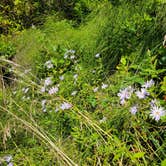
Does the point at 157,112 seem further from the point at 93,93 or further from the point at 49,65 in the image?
the point at 49,65

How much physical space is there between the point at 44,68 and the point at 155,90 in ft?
6.72

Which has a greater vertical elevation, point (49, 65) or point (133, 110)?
point (133, 110)

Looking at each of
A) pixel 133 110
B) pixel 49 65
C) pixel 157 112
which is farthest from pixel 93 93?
pixel 49 65

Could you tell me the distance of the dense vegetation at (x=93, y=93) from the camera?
2.28m

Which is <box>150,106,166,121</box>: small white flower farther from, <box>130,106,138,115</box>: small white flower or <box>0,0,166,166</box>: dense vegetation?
<box>130,106,138,115</box>: small white flower

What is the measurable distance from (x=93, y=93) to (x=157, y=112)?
946mm

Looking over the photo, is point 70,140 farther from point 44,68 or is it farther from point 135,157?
point 44,68

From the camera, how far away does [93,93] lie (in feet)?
10.2

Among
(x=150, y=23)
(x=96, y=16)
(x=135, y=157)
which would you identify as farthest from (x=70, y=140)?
(x=96, y=16)

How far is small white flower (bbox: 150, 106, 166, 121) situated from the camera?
2.20m

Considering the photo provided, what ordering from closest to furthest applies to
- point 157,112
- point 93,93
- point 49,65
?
point 157,112
point 93,93
point 49,65

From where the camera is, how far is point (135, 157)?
2145 millimetres

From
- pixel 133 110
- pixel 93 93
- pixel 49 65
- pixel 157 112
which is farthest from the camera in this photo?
pixel 49 65

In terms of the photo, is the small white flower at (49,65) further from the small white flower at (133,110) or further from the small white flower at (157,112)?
the small white flower at (157,112)
